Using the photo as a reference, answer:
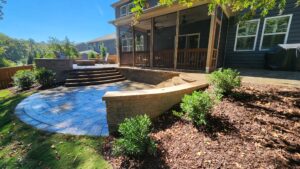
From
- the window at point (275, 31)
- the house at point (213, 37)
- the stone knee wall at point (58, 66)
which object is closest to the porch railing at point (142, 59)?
the house at point (213, 37)

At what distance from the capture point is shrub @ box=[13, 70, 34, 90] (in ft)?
23.7

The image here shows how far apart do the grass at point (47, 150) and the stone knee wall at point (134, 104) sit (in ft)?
1.84

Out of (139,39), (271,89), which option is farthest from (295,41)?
(139,39)

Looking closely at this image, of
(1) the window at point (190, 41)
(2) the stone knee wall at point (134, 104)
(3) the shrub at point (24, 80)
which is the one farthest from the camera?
(1) the window at point (190, 41)

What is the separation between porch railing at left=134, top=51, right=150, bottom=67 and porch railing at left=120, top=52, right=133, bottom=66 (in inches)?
21.1

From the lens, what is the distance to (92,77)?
8016mm

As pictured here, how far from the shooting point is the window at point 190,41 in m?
9.80

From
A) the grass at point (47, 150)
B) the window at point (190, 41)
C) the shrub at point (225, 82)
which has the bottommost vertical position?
the grass at point (47, 150)

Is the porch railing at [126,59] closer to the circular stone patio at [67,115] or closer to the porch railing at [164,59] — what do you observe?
the porch railing at [164,59]

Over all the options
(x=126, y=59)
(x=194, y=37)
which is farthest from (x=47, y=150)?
(x=194, y=37)

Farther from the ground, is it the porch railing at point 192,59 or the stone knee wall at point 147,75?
the porch railing at point 192,59

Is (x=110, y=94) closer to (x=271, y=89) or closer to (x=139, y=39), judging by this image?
(x=271, y=89)

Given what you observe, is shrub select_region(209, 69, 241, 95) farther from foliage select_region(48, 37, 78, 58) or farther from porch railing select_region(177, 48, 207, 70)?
foliage select_region(48, 37, 78, 58)

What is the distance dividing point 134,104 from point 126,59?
793 centimetres
